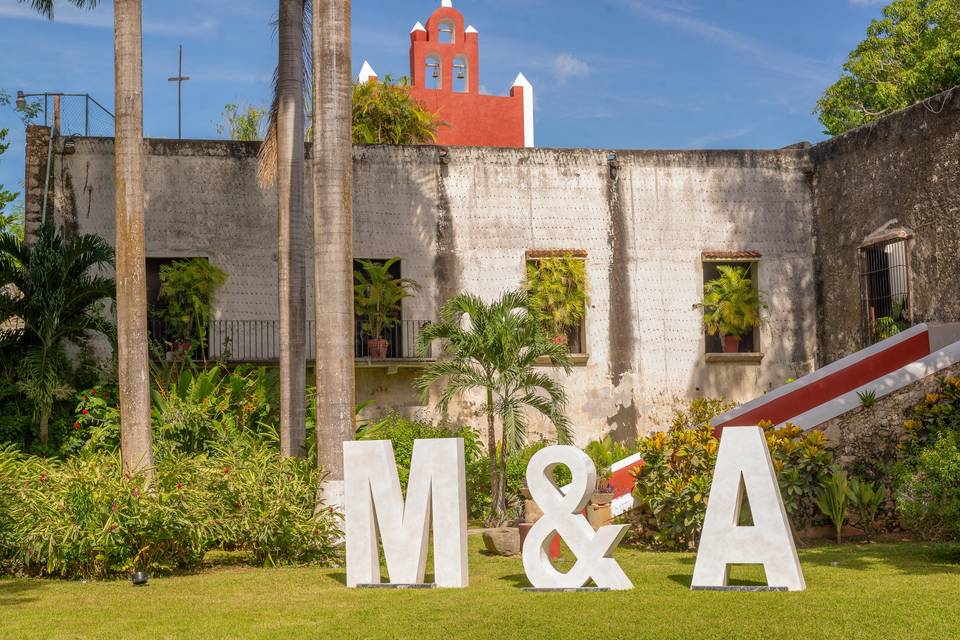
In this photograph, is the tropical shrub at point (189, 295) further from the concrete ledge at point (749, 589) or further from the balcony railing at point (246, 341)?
the concrete ledge at point (749, 589)

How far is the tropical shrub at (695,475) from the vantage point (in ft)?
37.4

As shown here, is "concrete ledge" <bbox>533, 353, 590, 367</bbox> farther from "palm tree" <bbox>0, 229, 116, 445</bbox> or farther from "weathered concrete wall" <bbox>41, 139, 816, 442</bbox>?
"palm tree" <bbox>0, 229, 116, 445</bbox>

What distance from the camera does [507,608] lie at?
8.03 metres

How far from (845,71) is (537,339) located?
17.0 meters

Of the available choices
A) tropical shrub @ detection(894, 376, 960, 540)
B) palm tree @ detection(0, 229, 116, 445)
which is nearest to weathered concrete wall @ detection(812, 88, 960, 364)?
tropical shrub @ detection(894, 376, 960, 540)

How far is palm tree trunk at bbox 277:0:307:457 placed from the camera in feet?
43.5

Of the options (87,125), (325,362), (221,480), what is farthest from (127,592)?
(87,125)

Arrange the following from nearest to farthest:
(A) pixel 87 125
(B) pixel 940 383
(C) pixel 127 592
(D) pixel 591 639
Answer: (D) pixel 591 639, (C) pixel 127 592, (B) pixel 940 383, (A) pixel 87 125

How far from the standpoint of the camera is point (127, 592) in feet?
30.9

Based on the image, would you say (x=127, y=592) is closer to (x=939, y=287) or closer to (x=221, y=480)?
(x=221, y=480)

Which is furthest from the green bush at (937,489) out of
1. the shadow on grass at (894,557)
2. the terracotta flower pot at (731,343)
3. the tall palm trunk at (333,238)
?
the terracotta flower pot at (731,343)

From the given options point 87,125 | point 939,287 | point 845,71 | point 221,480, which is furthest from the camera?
point 845,71

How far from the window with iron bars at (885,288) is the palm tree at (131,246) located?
10.6m

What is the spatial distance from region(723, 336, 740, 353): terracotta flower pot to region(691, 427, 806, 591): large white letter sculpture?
1042 cm
